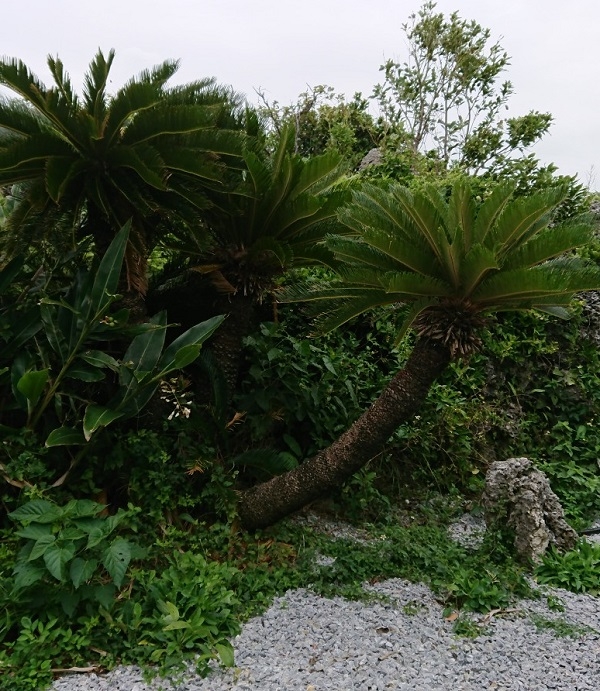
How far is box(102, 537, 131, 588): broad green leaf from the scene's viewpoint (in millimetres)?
2459

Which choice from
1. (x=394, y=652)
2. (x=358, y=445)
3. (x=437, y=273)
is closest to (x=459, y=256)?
(x=437, y=273)

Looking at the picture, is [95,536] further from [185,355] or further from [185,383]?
[185,383]

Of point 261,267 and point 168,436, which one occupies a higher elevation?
point 261,267

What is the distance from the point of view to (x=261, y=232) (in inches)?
144

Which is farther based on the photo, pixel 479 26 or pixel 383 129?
pixel 479 26

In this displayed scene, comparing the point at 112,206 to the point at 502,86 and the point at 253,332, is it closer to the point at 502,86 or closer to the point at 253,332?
the point at 253,332

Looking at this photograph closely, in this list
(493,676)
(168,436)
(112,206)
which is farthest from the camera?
(168,436)

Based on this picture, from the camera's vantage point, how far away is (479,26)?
11.7 metres

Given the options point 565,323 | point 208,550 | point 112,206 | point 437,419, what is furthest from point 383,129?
point 208,550

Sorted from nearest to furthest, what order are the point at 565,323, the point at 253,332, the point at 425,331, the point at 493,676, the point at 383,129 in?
the point at 493,676 → the point at 425,331 → the point at 253,332 → the point at 565,323 → the point at 383,129

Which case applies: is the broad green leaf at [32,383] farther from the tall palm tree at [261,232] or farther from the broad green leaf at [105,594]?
the tall palm tree at [261,232]

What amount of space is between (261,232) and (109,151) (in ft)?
3.36

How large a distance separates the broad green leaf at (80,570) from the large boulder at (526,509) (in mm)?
2465

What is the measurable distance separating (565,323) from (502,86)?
27.4 ft
